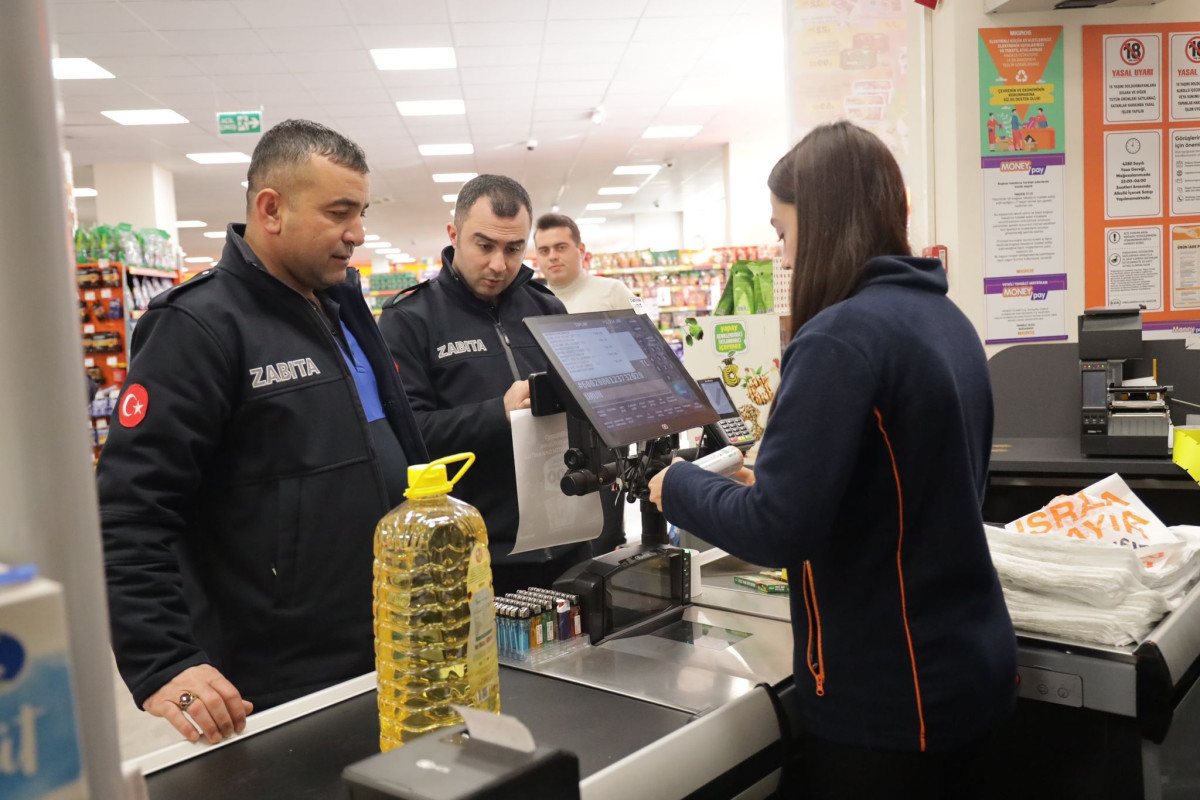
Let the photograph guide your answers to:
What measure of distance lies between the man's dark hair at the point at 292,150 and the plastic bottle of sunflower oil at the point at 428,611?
854 mm

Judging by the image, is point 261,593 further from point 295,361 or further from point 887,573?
point 887,573

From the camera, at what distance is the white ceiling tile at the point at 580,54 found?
7.80 m

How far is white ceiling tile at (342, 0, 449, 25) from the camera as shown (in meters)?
6.55

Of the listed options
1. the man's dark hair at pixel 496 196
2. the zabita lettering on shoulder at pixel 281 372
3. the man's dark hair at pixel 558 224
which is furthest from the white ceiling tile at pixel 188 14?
the zabita lettering on shoulder at pixel 281 372

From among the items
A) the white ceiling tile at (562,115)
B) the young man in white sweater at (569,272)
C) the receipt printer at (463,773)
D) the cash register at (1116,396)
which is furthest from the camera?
the white ceiling tile at (562,115)

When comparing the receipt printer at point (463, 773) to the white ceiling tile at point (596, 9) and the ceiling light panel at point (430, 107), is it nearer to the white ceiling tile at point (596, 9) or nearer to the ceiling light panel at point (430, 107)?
the white ceiling tile at point (596, 9)

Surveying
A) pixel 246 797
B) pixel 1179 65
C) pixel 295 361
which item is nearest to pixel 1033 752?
pixel 246 797

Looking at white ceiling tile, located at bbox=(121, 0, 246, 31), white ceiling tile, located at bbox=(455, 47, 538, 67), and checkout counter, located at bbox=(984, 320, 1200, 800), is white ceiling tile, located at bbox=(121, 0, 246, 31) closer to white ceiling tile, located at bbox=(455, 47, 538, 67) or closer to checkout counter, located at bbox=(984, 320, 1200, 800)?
white ceiling tile, located at bbox=(455, 47, 538, 67)

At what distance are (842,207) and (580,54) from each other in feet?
23.7

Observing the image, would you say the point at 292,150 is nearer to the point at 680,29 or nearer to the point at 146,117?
the point at 680,29

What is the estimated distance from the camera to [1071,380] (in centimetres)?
337

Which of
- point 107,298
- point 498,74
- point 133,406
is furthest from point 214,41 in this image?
point 133,406

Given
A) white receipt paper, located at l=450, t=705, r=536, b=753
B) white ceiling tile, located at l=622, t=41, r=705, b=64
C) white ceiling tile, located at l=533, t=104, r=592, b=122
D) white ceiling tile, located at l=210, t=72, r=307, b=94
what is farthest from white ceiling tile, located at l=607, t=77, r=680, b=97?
white receipt paper, located at l=450, t=705, r=536, b=753

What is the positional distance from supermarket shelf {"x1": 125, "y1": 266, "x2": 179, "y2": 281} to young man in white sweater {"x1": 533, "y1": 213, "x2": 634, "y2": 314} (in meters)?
4.33
